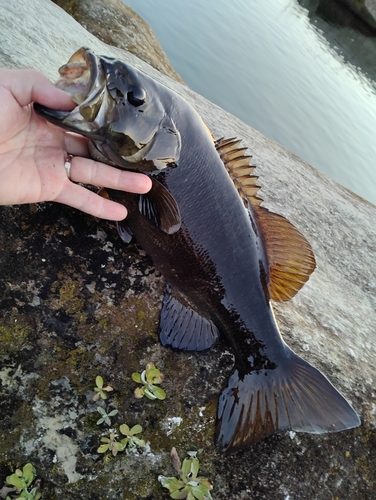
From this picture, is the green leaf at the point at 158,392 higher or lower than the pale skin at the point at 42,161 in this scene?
lower

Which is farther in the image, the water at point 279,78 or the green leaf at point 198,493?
the water at point 279,78

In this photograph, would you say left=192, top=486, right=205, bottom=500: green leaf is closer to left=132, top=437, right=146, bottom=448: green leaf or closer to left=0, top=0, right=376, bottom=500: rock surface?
left=0, top=0, right=376, bottom=500: rock surface

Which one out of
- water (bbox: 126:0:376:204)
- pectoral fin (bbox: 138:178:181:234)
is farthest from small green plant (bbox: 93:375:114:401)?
water (bbox: 126:0:376:204)

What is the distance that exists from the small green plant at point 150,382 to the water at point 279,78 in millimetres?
11868

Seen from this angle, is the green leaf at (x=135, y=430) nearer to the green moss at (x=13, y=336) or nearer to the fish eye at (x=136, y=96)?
the green moss at (x=13, y=336)

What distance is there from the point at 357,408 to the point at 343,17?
32.7m

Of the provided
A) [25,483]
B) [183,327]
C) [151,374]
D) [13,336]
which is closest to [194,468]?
[151,374]

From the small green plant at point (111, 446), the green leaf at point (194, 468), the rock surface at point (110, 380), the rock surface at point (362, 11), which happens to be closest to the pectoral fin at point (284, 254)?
the rock surface at point (110, 380)

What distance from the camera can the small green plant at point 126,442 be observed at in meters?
2.43

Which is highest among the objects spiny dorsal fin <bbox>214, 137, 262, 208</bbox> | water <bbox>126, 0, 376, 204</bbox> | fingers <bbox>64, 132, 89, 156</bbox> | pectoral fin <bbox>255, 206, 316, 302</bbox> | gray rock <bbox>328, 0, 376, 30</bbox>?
gray rock <bbox>328, 0, 376, 30</bbox>

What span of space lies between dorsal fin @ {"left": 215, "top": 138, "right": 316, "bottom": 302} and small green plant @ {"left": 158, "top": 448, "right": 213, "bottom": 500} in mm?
1217

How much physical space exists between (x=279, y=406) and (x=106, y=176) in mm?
1859

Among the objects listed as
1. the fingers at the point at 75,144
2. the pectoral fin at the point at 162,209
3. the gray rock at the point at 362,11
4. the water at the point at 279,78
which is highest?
the gray rock at the point at 362,11

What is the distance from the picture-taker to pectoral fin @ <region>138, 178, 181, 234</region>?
2750 mm
